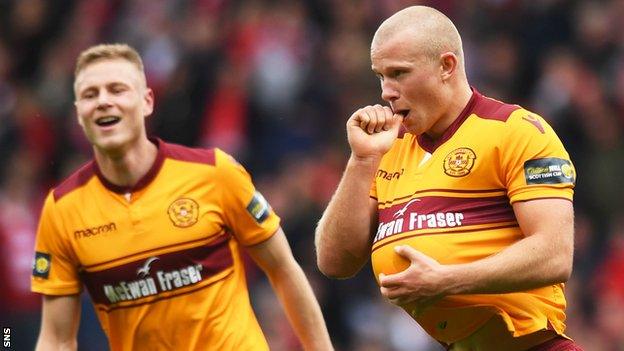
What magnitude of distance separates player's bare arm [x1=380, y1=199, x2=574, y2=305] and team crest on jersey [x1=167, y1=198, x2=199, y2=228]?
161cm

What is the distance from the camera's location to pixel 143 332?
7.00 m

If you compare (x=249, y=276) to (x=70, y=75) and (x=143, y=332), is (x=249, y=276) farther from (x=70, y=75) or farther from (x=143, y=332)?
(x=143, y=332)

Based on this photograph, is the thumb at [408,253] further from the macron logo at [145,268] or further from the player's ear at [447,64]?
the macron logo at [145,268]

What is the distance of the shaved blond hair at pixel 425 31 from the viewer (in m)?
6.00

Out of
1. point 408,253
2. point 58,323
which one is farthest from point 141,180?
point 408,253

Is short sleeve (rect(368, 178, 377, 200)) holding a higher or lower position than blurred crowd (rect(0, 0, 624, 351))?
higher

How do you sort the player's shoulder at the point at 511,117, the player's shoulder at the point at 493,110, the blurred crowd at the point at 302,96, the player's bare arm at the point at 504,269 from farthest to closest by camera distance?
the blurred crowd at the point at 302,96 < the player's shoulder at the point at 493,110 < the player's shoulder at the point at 511,117 < the player's bare arm at the point at 504,269

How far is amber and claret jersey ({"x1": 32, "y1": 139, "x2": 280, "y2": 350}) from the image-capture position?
698cm

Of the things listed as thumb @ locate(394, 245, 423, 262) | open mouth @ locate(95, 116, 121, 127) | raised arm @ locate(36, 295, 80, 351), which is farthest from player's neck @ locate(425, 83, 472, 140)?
raised arm @ locate(36, 295, 80, 351)

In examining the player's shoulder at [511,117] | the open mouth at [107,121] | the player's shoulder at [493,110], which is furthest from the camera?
the open mouth at [107,121]

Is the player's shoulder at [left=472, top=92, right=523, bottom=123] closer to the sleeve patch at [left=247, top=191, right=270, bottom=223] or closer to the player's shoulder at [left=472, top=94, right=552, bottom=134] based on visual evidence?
the player's shoulder at [left=472, top=94, right=552, bottom=134]

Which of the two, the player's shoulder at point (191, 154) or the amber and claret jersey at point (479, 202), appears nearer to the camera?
the amber and claret jersey at point (479, 202)

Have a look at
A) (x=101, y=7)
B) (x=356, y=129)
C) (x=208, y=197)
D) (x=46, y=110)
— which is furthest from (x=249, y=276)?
(x=356, y=129)

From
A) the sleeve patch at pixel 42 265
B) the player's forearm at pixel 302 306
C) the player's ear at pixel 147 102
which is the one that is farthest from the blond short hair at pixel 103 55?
→ the player's forearm at pixel 302 306
